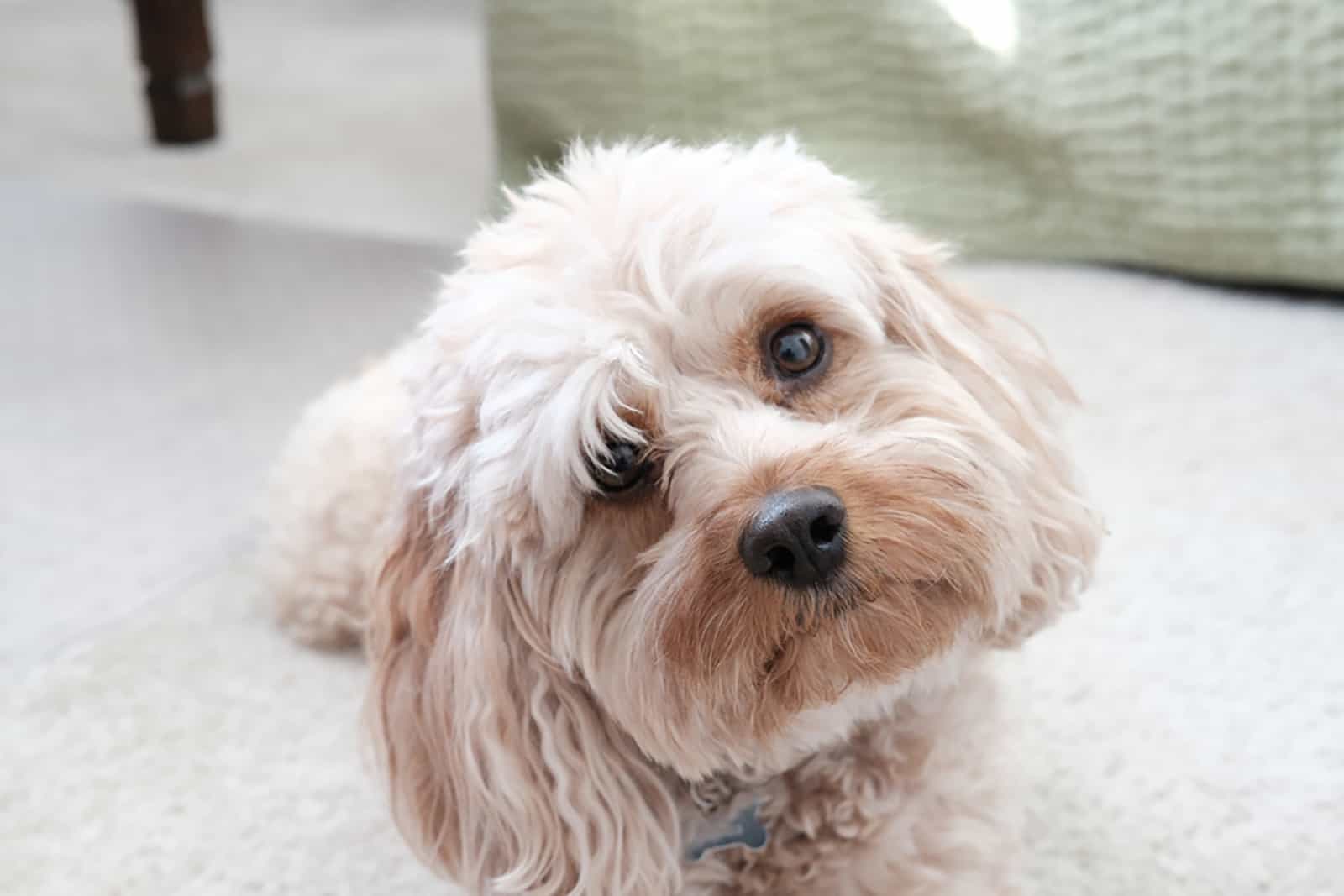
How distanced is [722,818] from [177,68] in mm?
2763

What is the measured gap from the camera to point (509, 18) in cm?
236

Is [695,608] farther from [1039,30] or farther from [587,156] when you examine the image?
[1039,30]

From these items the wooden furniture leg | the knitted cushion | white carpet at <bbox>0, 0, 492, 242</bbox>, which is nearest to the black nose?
the knitted cushion

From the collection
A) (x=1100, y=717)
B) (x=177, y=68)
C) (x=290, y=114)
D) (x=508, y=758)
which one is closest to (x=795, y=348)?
(x=508, y=758)

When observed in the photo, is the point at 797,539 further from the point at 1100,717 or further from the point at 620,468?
the point at 1100,717

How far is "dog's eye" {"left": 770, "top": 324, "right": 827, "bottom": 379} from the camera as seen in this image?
1.04 metres

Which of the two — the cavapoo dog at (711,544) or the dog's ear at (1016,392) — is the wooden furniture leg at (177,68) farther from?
the dog's ear at (1016,392)

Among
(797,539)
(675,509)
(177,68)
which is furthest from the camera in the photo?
(177,68)

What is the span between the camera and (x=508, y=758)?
1.03 meters

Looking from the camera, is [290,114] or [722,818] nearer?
[722,818]

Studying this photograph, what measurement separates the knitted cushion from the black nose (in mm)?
1203

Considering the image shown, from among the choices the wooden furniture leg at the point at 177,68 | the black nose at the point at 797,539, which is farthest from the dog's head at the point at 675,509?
the wooden furniture leg at the point at 177,68

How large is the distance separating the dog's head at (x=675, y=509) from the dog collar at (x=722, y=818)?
0.05 m

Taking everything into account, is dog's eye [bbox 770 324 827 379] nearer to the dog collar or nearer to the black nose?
the black nose
